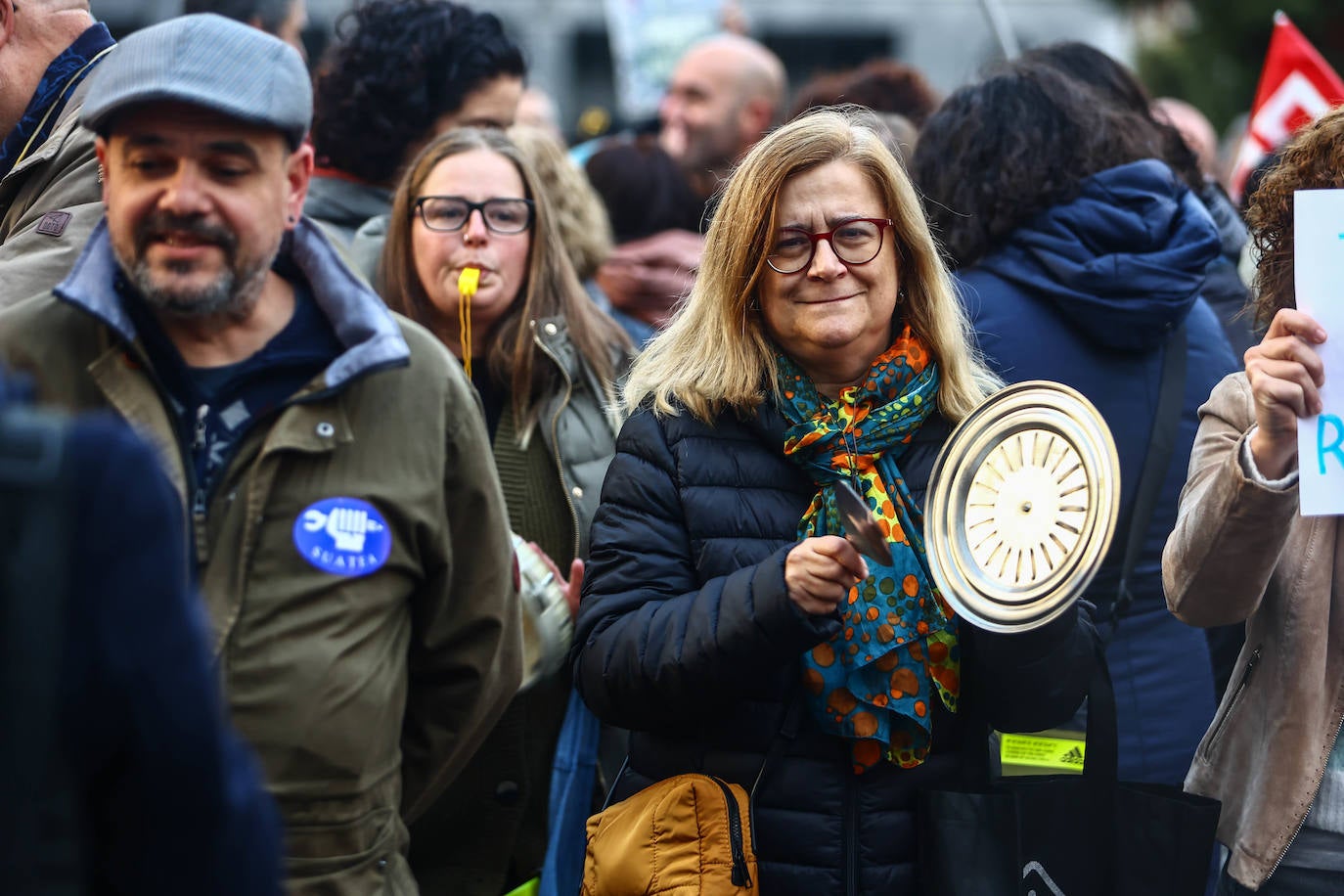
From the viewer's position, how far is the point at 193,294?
271 centimetres

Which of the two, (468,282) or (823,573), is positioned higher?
(468,282)

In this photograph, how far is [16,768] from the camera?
5.17 ft

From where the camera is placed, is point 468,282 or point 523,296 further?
point 523,296

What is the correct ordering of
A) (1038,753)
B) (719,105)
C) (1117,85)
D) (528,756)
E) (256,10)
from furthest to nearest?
(719,105) < (256,10) < (1117,85) < (528,756) < (1038,753)

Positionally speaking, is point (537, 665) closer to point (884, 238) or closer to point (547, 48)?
point (884, 238)

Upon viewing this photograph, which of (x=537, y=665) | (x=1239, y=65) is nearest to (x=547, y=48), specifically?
(x=1239, y=65)

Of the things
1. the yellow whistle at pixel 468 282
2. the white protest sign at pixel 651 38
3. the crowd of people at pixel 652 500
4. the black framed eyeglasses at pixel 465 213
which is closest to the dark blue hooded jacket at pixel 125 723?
the crowd of people at pixel 652 500

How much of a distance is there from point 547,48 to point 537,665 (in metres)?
23.4

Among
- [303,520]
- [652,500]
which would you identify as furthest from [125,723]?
[652,500]

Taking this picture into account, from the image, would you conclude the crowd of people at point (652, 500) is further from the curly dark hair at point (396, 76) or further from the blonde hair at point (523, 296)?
the curly dark hair at point (396, 76)

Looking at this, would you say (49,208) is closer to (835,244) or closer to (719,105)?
(835,244)

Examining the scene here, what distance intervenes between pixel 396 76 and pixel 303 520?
2677 mm

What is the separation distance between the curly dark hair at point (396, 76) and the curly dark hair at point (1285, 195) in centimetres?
266

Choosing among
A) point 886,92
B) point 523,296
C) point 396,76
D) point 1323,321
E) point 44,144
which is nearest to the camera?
point 1323,321
